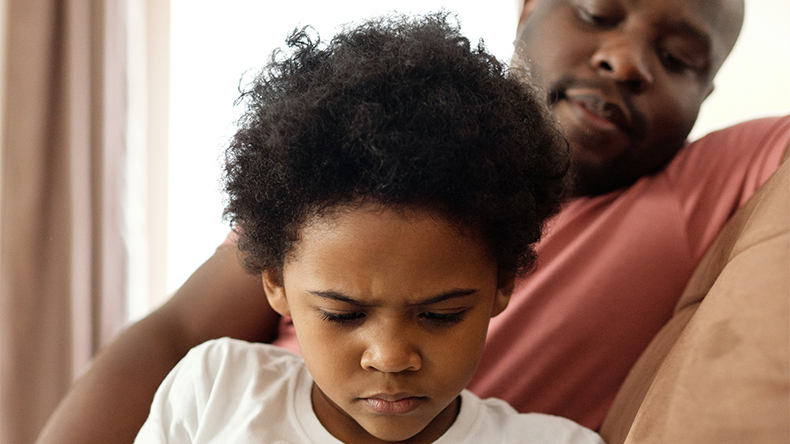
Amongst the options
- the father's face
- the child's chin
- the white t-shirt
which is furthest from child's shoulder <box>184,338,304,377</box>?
the father's face

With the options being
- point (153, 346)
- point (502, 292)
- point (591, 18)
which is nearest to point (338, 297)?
point (502, 292)

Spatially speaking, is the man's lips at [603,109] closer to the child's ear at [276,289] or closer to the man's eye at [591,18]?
the man's eye at [591,18]

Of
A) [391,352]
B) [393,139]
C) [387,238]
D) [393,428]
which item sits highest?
[393,139]

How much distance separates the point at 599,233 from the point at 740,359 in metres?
0.70

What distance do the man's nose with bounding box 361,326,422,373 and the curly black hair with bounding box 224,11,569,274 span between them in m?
0.14

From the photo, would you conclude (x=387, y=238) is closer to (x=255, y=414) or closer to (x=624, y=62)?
(x=255, y=414)

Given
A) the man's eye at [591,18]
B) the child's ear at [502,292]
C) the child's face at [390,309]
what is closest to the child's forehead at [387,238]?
the child's face at [390,309]

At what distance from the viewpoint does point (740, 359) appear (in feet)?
1.55

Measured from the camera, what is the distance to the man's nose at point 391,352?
656 mm

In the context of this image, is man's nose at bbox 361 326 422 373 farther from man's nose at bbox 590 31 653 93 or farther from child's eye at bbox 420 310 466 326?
man's nose at bbox 590 31 653 93

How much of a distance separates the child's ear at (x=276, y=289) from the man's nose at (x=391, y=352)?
184mm

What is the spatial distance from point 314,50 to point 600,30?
624 mm

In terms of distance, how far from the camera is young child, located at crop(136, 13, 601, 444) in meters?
0.65

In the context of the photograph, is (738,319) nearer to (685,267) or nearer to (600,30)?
(685,267)
